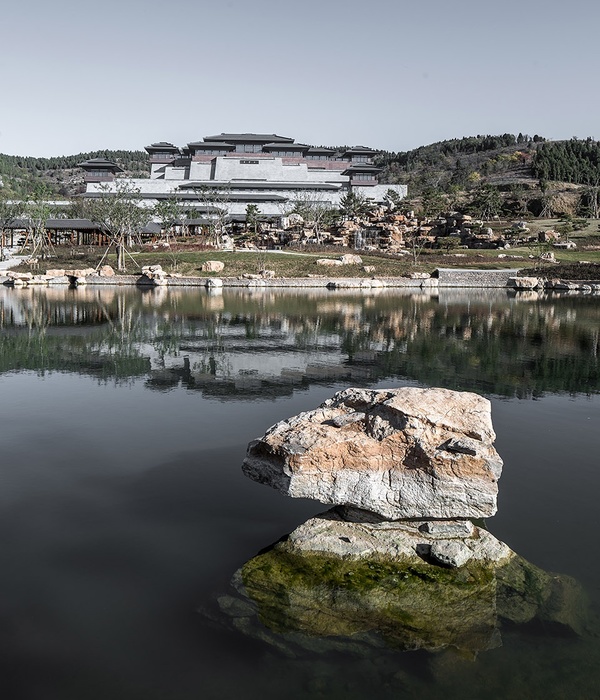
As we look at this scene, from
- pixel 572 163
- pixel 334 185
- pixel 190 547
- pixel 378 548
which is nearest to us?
pixel 378 548

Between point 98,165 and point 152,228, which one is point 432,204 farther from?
point 98,165

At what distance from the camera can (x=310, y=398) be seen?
16.5 meters

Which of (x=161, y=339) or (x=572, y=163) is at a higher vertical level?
(x=572, y=163)

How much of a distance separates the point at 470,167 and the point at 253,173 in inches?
2121

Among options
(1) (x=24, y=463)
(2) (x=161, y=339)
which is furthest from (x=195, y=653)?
(2) (x=161, y=339)

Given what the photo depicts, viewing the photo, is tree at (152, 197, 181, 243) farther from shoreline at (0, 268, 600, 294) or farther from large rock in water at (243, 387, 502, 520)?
large rock in water at (243, 387, 502, 520)

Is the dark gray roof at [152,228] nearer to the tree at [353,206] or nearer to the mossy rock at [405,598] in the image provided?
the tree at [353,206]

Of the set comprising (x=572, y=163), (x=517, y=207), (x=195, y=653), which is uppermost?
(x=572, y=163)

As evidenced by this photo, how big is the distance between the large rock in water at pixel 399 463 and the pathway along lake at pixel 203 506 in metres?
1.26

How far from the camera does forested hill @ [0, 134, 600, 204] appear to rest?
111 meters

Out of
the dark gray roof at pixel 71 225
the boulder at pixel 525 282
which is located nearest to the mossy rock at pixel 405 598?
the boulder at pixel 525 282

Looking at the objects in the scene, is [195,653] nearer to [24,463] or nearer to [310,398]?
[24,463]

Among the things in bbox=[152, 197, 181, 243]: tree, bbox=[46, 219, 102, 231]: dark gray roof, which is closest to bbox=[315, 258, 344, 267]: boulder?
bbox=[152, 197, 181, 243]: tree

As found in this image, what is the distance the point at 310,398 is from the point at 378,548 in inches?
345
